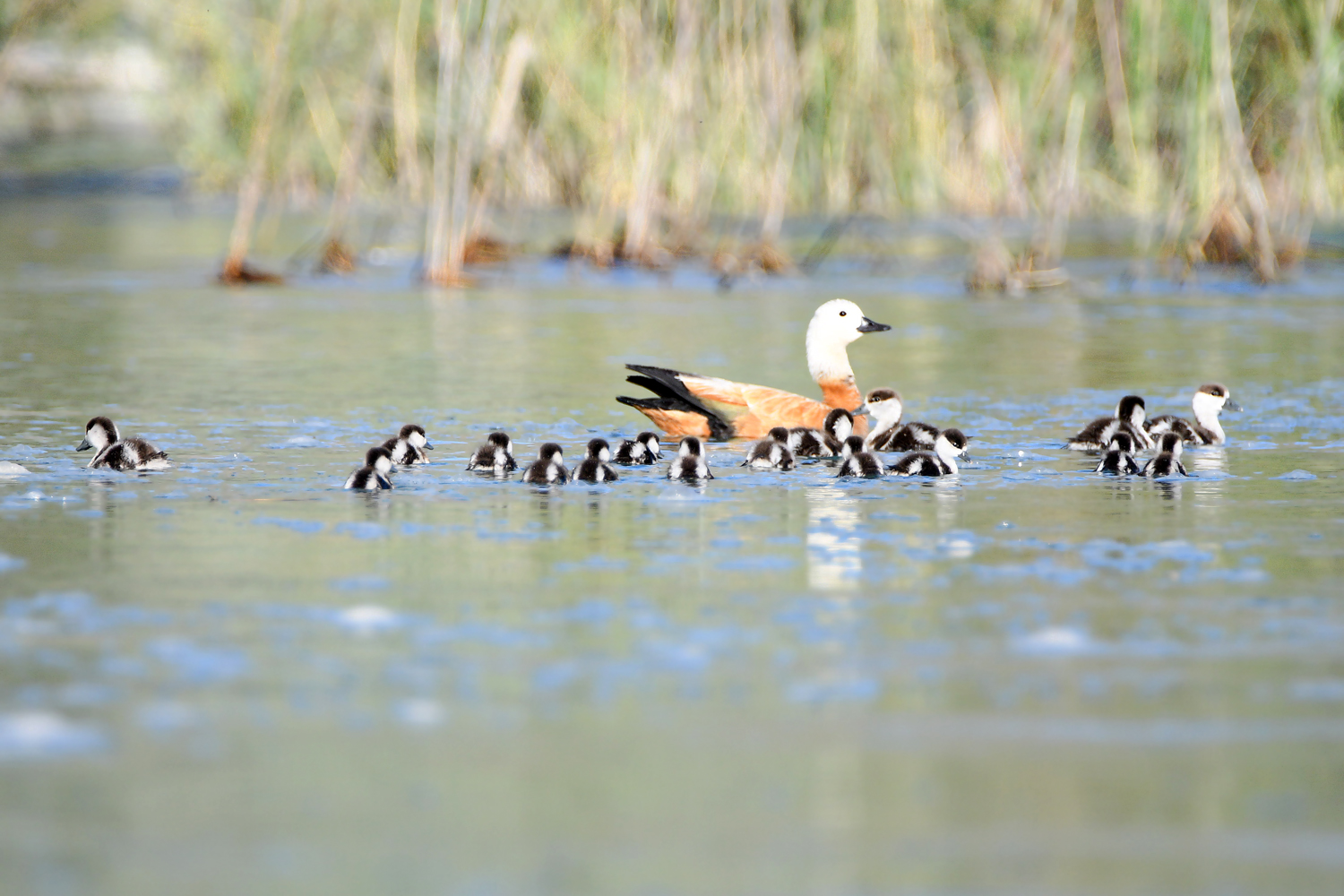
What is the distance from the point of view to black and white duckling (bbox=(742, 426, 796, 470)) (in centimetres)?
807

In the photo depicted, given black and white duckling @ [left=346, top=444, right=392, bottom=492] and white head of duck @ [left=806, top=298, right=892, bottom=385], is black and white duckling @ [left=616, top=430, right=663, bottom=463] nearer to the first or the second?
black and white duckling @ [left=346, top=444, right=392, bottom=492]

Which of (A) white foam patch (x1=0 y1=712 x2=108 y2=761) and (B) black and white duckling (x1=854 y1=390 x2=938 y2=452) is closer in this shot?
(A) white foam patch (x1=0 y1=712 x2=108 y2=761)

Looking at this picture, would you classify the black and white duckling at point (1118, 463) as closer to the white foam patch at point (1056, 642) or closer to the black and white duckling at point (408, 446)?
the black and white duckling at point (408, 446)

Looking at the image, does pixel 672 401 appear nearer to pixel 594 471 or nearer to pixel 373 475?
pixel 594 471

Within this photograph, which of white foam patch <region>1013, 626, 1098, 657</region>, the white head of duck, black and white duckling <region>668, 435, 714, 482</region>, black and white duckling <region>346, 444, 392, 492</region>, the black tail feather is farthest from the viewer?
the white head of duck

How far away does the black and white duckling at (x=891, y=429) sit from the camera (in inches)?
328

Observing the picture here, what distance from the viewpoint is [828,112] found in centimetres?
1698

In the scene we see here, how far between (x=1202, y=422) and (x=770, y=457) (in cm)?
206

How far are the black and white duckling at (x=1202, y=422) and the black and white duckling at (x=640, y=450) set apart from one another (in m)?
2.13

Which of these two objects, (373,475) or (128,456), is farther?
(128,456)

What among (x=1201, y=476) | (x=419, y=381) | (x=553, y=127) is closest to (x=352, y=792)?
(x=1201, y=476)

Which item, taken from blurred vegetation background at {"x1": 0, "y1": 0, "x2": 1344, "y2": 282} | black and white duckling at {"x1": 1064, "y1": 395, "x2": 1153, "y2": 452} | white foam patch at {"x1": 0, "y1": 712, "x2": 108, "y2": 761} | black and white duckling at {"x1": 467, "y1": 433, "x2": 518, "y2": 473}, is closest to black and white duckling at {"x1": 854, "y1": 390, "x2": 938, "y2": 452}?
black and white duckling at {"x1": 1064, "y1": 395, "x2": 1153, "y2": 452}

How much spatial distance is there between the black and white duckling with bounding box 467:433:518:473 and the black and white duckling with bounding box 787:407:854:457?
1.18 meters

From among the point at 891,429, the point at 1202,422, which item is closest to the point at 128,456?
the point at 891,429
